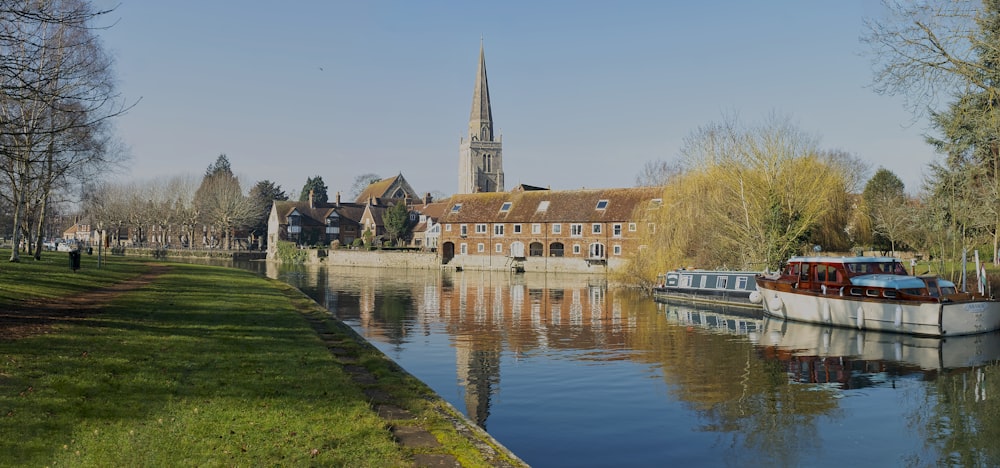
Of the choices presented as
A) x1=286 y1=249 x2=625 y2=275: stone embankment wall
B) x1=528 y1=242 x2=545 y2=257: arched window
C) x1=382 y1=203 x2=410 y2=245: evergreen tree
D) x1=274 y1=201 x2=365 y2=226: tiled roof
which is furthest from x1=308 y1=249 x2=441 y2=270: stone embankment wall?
x1=274 y1=201 x2=365 y2=226: tiled roof

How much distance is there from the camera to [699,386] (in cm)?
1884

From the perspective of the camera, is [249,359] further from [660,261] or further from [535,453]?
[660,261]

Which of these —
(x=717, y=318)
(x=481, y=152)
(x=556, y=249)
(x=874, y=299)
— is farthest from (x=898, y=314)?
(x=481, y=152)

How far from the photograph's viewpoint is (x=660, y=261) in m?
49.2

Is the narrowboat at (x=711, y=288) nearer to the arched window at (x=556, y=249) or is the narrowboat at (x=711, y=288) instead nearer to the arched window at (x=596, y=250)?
the arched window at (x=596, y=250)

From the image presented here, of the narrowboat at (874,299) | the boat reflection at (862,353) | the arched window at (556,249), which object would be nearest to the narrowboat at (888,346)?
the boat reflection at (862,353)

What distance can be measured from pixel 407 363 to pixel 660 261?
30507 millimetres

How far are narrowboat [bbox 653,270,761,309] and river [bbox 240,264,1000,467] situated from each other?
144 inches

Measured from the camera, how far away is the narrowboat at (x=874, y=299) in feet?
89.9

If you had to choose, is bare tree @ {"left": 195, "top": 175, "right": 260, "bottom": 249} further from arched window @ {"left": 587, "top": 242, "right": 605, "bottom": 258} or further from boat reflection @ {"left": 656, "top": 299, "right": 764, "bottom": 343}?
boat reflection @ {"left": 656, "top": 299, "right": 764, "bottom": 343}

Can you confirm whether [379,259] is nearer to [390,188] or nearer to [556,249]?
[556,249]

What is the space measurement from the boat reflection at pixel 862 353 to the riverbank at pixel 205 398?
40.9ft

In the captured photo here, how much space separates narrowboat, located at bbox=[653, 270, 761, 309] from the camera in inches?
1570

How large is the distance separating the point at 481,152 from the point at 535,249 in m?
68.9
